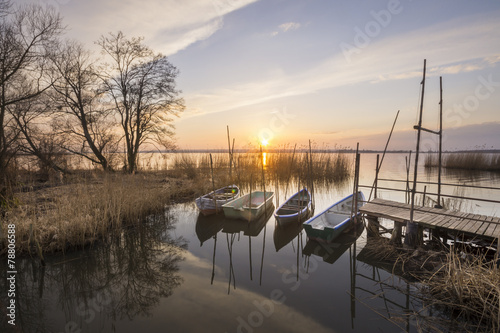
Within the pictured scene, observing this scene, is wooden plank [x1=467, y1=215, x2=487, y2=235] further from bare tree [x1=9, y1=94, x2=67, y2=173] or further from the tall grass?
bare tree [x1=9, y1=94, x2=67, y2=173]

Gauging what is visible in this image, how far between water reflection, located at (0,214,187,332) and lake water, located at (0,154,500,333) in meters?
0.02

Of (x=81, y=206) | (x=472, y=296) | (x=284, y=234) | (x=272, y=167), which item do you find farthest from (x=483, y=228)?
→ (x=272, y=167)

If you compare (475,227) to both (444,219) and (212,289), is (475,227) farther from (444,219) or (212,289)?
(212,289)

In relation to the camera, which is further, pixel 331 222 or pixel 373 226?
pixel 331 222

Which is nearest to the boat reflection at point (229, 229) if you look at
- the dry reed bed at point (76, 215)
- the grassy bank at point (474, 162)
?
the dry reed bed at point (76, 215)

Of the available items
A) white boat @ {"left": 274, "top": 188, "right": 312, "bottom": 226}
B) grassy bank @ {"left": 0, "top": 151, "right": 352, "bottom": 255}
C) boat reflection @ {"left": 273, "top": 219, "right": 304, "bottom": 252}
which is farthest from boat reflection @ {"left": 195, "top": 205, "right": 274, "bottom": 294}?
grassy bank @ {"left": 0, "top": 151, "right": 352, "bottom": 255}

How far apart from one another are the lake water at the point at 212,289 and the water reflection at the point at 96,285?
0.02m

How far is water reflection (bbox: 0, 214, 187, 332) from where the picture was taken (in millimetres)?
3791

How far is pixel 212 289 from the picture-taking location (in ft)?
15.2

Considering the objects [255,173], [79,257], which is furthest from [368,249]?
[255,173]

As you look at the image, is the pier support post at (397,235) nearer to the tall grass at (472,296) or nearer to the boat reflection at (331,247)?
the boat reflection at (331,247)

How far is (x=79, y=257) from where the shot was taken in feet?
18.4

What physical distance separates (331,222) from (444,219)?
2755mm

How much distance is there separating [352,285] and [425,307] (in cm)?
128
